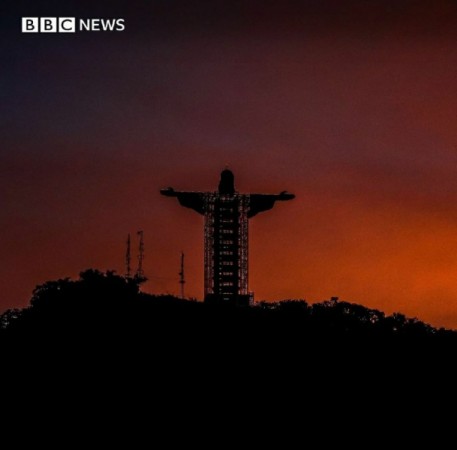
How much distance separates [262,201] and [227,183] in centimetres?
299

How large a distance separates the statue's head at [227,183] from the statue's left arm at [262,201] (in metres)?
1.64


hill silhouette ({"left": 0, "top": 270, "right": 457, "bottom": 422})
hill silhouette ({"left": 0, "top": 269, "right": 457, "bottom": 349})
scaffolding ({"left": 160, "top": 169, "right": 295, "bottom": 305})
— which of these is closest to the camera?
hill silhouette ({"left": 0, "top": 270, "right": 457, "bottom": 422})

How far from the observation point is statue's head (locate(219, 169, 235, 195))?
3196 inches

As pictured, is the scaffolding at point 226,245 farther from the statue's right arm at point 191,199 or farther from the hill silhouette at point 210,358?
the hill silhouette at point 210,358

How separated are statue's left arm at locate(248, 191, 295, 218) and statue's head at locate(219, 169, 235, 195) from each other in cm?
164

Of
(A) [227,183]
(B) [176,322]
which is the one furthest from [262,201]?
(B) [176,322]

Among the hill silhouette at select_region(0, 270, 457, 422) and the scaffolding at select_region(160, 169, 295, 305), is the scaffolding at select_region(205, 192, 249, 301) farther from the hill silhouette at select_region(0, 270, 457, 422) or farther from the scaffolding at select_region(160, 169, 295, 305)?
the hill silhouette at select_region(0, 270, 457, 422)

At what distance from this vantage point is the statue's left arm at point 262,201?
81.1 meters

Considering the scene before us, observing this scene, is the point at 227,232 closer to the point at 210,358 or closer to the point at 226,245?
the point at 226,245

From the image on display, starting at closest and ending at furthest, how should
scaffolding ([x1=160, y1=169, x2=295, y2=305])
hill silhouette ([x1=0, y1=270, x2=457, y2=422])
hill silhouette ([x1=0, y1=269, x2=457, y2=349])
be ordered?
hill silhouette ([x1=0, y1=270, x2=457, y2=422]), hill silhouette ([x1=0, y1=269, x2=457, y2=349]), scaffolding ([x1=160, y1=169, x2=295, y2=305])

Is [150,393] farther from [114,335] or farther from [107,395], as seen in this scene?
[114,335]

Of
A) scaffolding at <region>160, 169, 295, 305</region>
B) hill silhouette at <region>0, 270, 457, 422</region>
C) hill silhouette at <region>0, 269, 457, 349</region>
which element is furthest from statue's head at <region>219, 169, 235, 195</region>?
hill silhouette at <region>0, 270, 457, 422</region>

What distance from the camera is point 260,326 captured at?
5647cm

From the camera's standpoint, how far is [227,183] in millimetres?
81562
